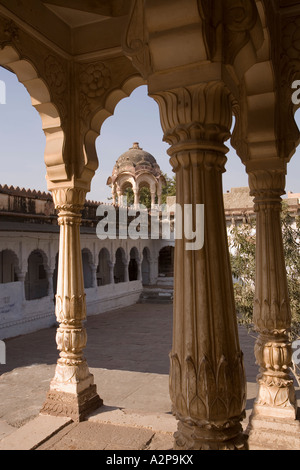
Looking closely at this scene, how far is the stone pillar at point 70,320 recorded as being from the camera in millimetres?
4031

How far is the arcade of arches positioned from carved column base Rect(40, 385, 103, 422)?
0.05ft

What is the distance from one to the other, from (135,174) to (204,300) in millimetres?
18215

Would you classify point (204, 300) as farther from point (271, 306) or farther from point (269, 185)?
point (269, 185)

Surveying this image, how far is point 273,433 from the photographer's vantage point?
3.12 m

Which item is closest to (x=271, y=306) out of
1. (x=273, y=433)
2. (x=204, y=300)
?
(x=273, y=433)

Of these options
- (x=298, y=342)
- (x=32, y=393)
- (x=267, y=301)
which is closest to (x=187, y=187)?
(x=267, y=301)

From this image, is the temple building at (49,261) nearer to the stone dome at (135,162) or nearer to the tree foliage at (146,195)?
the stone dome at (135,162)

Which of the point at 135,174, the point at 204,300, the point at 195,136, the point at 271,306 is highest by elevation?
the point at 135,174

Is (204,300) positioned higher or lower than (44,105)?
lower

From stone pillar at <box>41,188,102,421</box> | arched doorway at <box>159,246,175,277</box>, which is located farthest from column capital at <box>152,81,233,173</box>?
arched doorway at <box>159,246,175,277</box>

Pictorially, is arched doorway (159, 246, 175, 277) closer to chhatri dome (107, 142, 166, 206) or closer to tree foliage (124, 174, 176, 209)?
chhatri dome (107, 142, 166, 206)

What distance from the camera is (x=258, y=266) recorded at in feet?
11.8

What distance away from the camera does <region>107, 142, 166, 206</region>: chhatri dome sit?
64.9 feet
